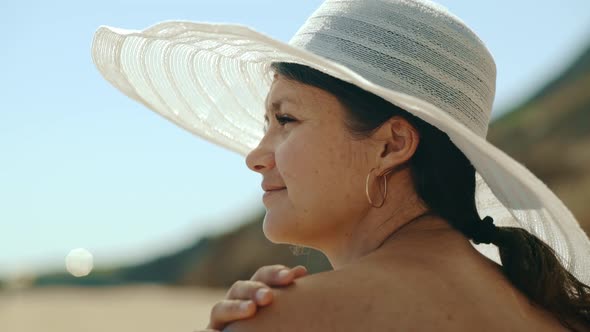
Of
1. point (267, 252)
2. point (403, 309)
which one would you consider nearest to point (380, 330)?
point (403, 309)

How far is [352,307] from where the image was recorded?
74.3 inches

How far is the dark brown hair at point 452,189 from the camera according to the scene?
236 centimetres

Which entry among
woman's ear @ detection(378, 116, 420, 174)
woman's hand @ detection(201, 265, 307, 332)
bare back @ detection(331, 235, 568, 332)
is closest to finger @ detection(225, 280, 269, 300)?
woman's hand @ detection(201, 265, 307, 332)

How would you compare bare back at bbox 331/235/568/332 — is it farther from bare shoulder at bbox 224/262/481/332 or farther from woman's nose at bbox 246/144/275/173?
woman's nose at bbox 246/144/275/173

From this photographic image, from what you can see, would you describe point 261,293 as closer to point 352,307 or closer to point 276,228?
point 352,307

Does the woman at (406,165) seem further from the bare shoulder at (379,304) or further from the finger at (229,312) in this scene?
the finger at (229,312)

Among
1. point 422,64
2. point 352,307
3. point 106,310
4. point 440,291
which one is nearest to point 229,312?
point 352,307

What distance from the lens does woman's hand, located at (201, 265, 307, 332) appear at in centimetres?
190

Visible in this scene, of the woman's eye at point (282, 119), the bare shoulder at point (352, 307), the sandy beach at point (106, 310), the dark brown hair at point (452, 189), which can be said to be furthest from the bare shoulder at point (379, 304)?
the sandy beach at point (106, 310)

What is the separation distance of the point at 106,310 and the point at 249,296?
13167 mm

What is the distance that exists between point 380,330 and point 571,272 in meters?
1.06

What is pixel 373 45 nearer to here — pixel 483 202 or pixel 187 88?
pixel 483 202

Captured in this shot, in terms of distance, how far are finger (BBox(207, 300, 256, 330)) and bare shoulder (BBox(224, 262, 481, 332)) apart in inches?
0.7

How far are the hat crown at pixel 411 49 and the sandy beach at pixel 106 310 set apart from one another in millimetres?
9326
